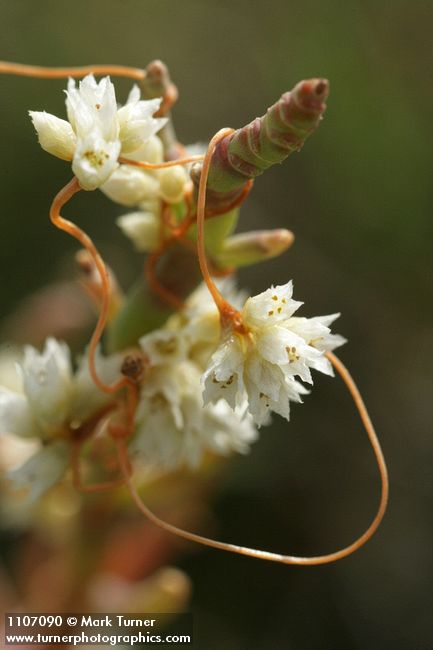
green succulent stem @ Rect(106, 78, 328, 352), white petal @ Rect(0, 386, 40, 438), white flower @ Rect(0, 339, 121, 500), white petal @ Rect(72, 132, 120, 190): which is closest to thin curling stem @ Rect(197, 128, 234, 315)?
green succulent stem @ Rect(106, 78, 328, 352)

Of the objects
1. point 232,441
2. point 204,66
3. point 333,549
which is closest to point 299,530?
point 333,549

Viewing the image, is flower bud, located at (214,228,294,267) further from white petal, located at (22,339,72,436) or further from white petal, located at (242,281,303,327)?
white petal, located at (22,339,72,436)

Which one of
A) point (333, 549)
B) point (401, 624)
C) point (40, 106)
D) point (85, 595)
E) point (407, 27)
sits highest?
point (407, 27)

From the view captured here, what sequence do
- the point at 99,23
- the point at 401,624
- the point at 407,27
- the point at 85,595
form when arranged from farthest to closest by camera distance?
1. the point at 99,23
2. the point at 407,27
3. the point at 401,624
4. the point at 85,595

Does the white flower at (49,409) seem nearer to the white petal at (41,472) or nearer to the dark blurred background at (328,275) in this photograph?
the white petal at (41,472)

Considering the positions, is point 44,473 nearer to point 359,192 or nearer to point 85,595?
point 85,595

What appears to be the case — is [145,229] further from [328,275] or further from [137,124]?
[328,275]

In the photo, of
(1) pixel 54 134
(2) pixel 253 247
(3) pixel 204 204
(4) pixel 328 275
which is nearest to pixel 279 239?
(2) pixel 253 247
